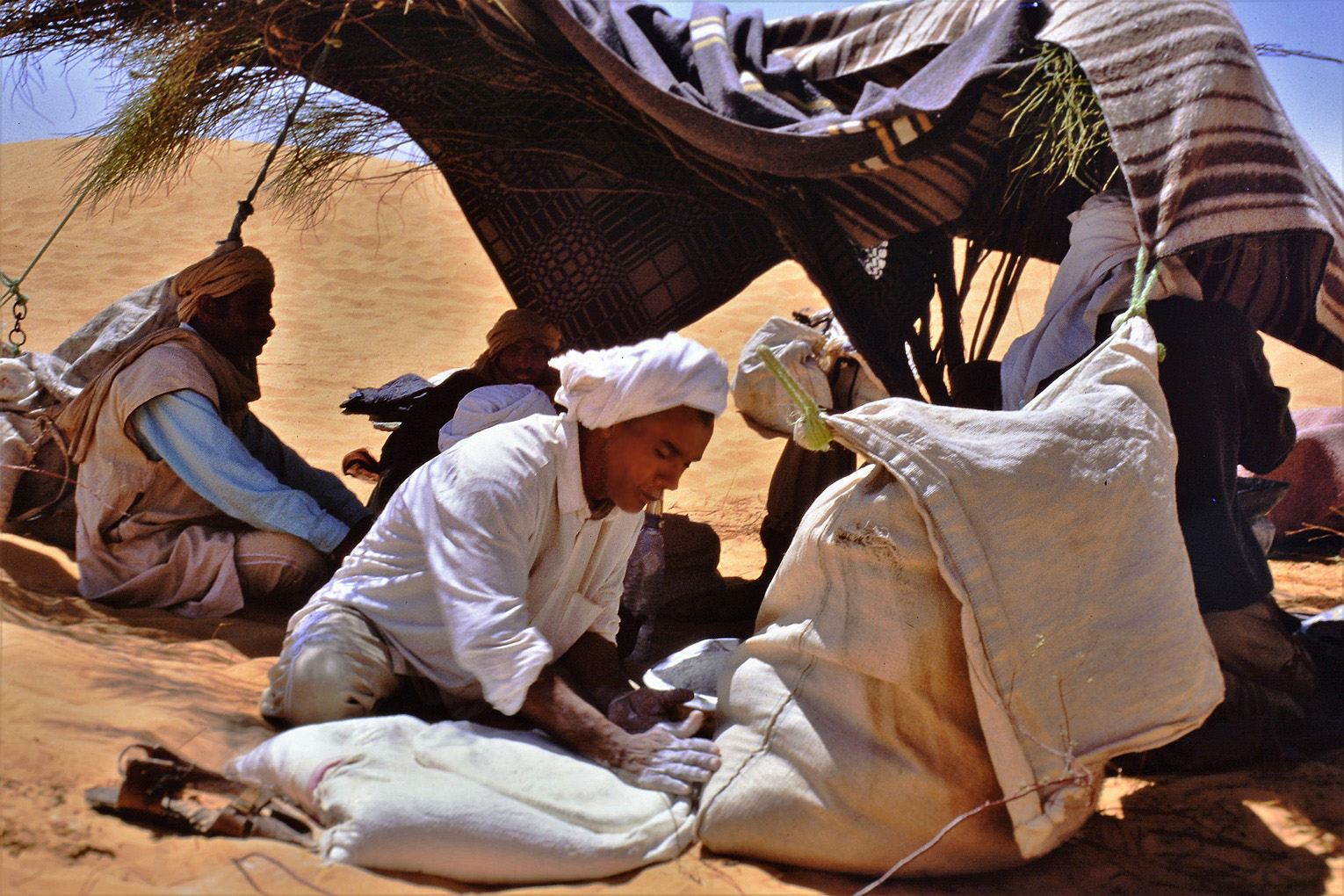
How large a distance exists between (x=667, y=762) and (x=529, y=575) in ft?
1.97

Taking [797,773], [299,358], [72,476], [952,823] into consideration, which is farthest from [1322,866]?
[299,358]

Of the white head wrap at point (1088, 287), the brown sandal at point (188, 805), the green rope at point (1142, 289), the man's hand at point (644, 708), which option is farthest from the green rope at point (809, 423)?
the brown sandal at point (188, 805)

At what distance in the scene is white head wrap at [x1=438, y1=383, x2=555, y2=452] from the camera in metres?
4.11

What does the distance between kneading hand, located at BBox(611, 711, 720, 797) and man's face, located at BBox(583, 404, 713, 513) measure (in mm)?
570

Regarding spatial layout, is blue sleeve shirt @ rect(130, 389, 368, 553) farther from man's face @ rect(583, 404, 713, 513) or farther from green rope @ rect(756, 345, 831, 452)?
green rope @ rect(756, 345, 831, 452)

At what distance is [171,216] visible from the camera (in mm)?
19156

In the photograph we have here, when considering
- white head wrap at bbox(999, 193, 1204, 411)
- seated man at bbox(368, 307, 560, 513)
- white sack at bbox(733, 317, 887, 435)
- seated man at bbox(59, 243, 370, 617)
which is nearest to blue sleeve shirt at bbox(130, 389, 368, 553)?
seated man at bbox(59, 243, 370, 617)

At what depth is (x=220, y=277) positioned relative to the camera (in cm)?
425

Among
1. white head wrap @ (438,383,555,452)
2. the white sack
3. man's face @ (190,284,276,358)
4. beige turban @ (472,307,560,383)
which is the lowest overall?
the white sack

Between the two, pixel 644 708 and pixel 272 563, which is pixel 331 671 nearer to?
pixel 644 708

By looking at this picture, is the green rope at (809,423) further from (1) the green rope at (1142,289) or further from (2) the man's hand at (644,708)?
(1) the green rope at (1142,289)

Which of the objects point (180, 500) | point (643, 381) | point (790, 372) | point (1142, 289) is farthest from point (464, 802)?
point (790, 372)

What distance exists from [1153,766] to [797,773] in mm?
1255

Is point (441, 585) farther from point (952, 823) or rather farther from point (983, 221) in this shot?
point (983, 221)
